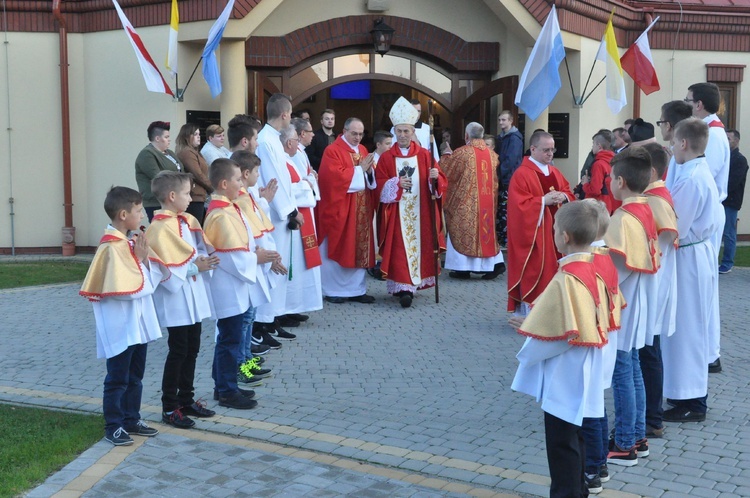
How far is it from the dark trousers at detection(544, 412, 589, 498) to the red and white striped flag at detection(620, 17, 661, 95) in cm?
1049

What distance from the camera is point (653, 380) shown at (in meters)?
5.69

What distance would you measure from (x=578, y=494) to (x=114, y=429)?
104 inches

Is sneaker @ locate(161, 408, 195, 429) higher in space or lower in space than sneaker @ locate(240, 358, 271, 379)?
lower

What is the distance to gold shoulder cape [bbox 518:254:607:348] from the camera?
14.2 feet

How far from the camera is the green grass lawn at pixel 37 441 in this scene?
487 cm

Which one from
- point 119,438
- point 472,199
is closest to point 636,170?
point 119,438

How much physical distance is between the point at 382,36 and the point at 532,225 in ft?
18.3

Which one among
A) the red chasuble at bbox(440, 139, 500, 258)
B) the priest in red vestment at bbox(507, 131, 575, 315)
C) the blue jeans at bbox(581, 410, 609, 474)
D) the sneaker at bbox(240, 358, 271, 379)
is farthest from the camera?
the red chasuble at bbox(440, 139, 500, 258)

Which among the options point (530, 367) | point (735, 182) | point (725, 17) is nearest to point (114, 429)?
point (530, 367)

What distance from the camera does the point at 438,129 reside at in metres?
15.1

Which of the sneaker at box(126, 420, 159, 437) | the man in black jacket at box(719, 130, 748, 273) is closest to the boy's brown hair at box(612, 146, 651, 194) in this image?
the sneaker at box(126, 420, 159, 437)

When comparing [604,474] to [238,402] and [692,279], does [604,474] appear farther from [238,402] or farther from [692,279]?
[238,402]

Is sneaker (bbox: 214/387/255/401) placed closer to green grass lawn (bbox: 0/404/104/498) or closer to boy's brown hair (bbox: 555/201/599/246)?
green grass lawn (bbox: 0/404/104/498)

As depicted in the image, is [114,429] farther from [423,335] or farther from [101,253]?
[423,335]
